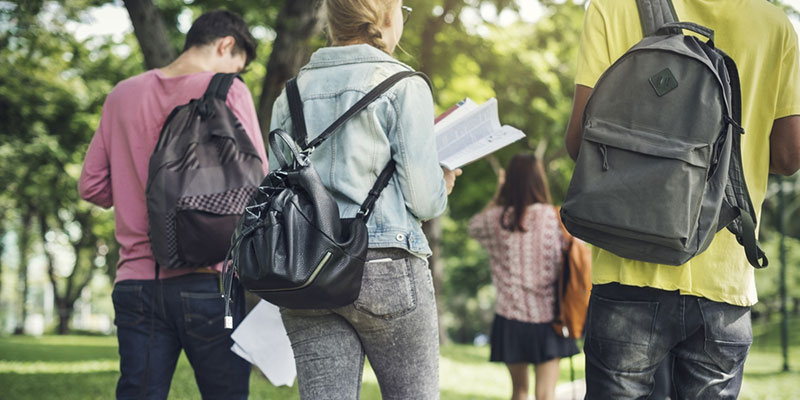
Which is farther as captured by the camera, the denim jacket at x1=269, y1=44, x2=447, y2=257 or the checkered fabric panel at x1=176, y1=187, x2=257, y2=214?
the checkered fabric panel at x1=176, y1=187, x2=257, y2=214

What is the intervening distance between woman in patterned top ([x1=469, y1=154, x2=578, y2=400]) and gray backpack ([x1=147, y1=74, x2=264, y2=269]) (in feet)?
9.47

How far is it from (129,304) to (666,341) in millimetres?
2023

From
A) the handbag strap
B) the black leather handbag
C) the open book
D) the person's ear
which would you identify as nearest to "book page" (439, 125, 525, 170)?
the open book

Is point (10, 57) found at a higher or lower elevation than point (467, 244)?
higher

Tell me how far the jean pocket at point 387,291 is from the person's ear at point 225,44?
1.53m

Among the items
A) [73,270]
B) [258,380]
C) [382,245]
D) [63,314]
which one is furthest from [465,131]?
[63,314]

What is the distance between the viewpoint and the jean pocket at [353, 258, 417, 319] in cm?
215

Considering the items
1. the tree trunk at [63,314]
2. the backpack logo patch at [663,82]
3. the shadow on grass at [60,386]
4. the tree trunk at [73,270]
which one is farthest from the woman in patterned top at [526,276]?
the tree trunk at [63,314]

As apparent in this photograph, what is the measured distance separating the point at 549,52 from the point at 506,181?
10043 millimetres

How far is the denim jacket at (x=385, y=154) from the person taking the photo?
7.20 feet

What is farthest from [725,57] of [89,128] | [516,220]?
[89,128]

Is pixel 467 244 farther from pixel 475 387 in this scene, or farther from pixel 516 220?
pixel 516 220

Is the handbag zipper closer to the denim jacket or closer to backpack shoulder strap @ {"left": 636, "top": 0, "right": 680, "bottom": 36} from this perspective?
the denim jacket

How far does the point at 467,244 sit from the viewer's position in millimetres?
29750
